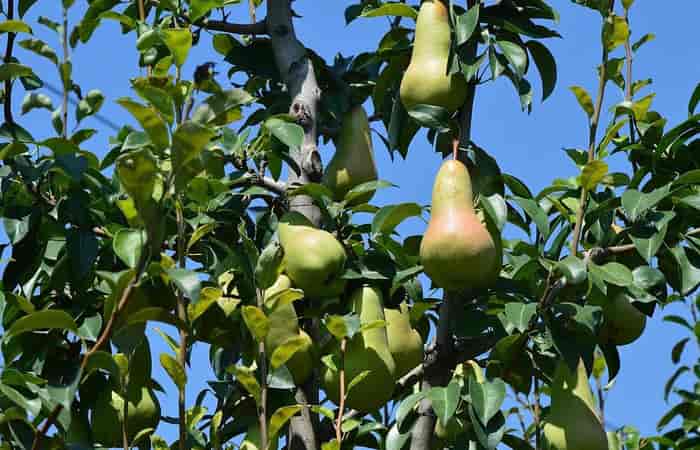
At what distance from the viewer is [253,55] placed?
94.4 inches

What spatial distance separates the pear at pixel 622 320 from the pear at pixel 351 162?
48 cm

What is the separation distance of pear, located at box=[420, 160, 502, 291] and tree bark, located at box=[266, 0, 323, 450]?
0.88ft

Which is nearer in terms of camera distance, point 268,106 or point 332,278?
point 332,278

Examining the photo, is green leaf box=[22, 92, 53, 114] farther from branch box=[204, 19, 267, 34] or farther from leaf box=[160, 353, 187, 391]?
leaf box=[160, 353, 187, 391]

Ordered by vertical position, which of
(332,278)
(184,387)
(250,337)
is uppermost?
(332,278)

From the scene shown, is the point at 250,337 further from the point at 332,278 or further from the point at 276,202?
the point at 276,202

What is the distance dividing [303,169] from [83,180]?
436mm

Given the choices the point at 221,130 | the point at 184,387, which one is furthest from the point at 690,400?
the point at 184,387

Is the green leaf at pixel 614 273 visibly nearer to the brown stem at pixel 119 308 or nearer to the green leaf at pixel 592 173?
the green leaf at pixel 592 173

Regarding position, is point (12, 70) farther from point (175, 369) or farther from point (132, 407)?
point (175, 369)

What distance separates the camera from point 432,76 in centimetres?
197

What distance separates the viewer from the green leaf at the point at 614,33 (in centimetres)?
189

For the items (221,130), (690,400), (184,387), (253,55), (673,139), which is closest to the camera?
(184,387)

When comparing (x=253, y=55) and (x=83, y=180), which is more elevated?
(x=253, y=55)
